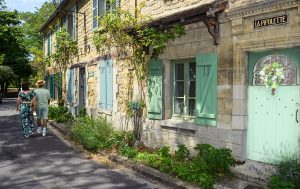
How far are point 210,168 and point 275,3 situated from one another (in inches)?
114

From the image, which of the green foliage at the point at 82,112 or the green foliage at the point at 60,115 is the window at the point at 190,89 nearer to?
the green foliage at the point at 82,112

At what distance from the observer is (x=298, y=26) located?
209 inches

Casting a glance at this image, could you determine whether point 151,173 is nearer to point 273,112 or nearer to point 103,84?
point 273,112

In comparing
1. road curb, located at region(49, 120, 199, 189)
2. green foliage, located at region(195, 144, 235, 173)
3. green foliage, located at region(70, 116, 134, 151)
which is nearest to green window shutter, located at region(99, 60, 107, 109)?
green foliage, located at region(70, 116, 134, 151)

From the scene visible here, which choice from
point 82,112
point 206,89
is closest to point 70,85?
point 82,112

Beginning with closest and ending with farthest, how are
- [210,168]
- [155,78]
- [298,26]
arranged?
1. [298,26]
2. [210,168]
3. [155,78]

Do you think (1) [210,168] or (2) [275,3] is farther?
(1) [210,168]

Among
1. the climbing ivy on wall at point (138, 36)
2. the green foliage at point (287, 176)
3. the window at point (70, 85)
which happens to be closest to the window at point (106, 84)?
the climbing ivy on wall at point (138, 36)

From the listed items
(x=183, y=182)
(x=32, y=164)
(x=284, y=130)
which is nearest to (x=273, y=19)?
(x=284, y=130)

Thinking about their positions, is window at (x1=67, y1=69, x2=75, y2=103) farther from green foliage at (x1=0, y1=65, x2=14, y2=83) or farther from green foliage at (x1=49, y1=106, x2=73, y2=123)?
green foliage at (x1=0, y1=65, x2=14, y2=83)

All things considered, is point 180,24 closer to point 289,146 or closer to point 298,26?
point 298,26

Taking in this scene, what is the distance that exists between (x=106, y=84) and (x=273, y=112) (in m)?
6.92

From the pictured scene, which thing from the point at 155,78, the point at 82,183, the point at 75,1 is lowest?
the point at 82,183

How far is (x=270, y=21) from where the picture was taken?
5711mm
